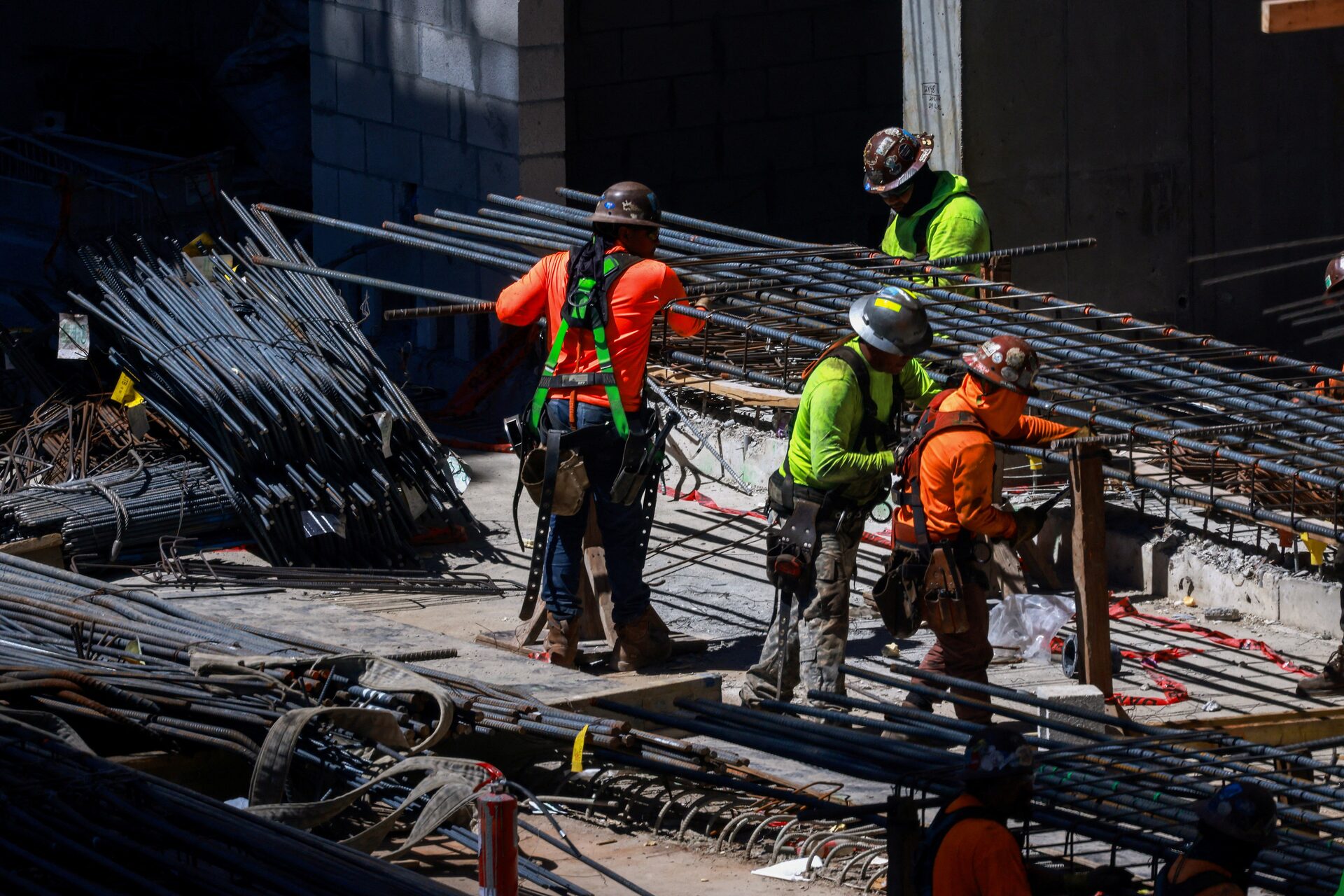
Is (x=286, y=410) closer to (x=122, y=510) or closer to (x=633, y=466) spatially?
(x=122, y=510)

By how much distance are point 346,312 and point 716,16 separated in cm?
509

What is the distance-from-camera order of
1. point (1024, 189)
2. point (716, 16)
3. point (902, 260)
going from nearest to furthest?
1. point (902, 260)
2. point (1024, 189)
3. point (716, 16)

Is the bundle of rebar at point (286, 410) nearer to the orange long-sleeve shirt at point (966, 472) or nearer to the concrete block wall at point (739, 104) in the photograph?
the orange long-sleeve shirt at point (966, 472)

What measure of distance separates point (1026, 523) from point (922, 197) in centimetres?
259

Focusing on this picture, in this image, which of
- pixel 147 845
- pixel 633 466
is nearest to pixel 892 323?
pixel 633 466

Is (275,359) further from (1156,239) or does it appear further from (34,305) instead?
(1156,239)

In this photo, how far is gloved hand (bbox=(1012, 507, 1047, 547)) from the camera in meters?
7.55

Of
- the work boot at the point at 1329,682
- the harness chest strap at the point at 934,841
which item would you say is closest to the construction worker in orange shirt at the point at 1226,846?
the harness chest strap at the point at 934,841

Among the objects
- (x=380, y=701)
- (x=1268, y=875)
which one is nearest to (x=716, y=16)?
(x=380, y=701)

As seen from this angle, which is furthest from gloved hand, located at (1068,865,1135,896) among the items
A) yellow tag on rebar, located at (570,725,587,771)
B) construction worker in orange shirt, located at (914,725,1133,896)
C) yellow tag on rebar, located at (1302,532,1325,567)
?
yellow tag on rebar, located at (1302,532,1325,567)

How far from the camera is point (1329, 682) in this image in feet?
27.2

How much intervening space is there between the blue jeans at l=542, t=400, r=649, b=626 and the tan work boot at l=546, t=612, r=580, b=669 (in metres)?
0.04

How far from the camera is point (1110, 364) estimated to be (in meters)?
8.64

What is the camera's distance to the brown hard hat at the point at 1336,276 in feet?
29.5
